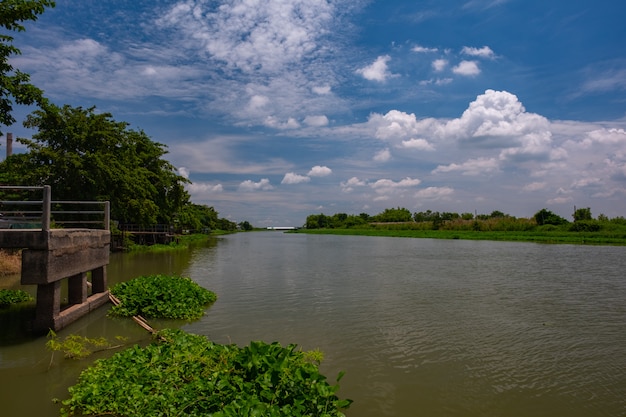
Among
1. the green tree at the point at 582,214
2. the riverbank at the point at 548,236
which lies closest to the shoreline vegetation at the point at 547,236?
the riverbank at the point at 548,236

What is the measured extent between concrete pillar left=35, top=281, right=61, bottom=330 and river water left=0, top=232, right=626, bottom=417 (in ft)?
1.78

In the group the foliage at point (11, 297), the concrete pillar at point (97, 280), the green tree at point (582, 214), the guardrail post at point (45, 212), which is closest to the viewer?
the guardrail post at point (45, 212)

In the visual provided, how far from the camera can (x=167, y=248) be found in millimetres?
40938

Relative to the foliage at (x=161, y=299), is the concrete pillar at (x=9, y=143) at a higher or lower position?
higher

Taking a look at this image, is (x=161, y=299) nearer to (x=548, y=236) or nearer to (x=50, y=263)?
(x=50, y=263)

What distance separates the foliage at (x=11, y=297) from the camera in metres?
12.7

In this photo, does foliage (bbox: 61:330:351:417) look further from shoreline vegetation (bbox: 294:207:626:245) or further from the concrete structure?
shoreline vegetation (bbox: 294:207:626:245)

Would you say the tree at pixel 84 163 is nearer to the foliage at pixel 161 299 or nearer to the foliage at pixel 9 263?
the foliage at pixel 9 263

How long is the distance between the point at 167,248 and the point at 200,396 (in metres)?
37.7

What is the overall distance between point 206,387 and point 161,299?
766 cm

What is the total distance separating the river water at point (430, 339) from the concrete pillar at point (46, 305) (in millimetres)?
543

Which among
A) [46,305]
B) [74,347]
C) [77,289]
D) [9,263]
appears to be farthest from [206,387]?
[9,263]

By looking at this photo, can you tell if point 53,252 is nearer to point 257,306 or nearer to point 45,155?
point 257,306

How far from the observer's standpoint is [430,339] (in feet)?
34.4
